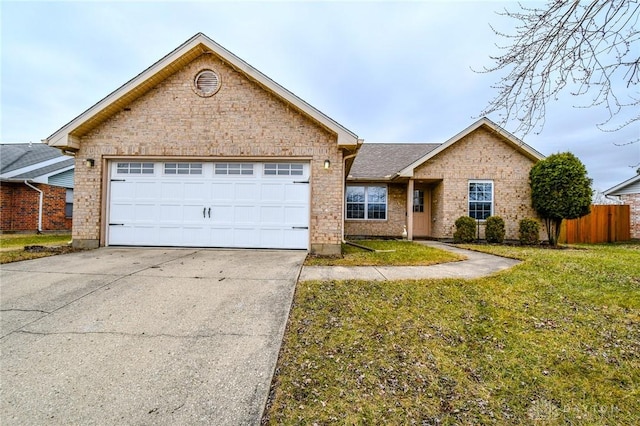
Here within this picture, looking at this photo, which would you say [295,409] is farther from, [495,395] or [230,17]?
[230,17]

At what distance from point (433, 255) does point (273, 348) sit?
19.9ft

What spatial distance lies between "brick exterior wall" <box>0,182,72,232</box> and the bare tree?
2056cm

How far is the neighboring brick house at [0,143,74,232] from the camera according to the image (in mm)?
14750

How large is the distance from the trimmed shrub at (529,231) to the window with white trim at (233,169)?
10.6 meters

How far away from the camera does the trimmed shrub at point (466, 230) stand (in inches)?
450

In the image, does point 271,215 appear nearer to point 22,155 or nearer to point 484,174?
point 484,174

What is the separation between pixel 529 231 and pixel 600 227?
21.9 ft

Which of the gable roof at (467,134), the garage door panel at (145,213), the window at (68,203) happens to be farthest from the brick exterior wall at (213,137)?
the window at (68,203)

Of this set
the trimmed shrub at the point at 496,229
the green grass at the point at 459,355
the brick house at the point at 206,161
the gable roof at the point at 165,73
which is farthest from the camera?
the trimmed shrub at the point at 496,229

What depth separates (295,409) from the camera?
2285 millimetres

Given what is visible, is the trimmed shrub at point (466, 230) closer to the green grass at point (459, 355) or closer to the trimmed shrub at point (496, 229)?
the trimmed shrub at point (496, 229)

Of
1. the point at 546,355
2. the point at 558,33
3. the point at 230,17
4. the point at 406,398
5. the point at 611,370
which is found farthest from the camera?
the point at 230,17

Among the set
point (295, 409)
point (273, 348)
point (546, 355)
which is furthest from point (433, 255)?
point (295, 409)

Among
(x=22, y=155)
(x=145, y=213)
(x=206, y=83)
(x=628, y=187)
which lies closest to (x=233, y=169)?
(x=206, y=83)
